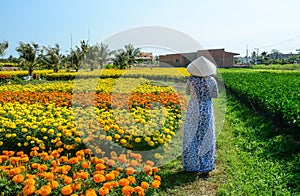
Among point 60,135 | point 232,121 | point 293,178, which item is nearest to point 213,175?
point 293,178

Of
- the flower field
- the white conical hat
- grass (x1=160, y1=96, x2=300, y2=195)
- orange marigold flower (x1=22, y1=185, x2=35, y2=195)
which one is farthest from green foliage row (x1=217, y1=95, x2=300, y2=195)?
orange marigold flower (x1=22, y1=185, x2=35, y2=195)

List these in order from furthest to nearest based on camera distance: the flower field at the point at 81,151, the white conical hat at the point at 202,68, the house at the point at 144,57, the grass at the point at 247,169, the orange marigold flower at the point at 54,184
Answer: the house at the point at 144,57 < the white conical hat at the point at 202,68 < the grass at the point at 247,169 < the flower field at the point at 81,151 < the orange marigold flower at the point at 54,184

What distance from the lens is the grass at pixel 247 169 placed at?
392 cm

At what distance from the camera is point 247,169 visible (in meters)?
4.61

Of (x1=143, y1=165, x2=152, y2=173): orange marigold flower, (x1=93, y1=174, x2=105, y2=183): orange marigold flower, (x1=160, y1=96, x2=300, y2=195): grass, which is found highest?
(x1=93, y1=174, x2=105, y2=183): orange marigold flower

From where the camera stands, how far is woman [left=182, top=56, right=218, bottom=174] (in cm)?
414

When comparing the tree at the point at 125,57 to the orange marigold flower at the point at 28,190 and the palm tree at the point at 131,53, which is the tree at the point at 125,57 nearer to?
the palm tree at the point at 131,53

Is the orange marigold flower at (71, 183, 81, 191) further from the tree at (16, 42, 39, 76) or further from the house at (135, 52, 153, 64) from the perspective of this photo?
the house at (135, 52, 153, 64)

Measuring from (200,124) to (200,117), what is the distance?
0.10 metres

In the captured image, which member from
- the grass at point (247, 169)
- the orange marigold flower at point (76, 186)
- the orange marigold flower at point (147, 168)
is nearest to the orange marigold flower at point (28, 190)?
the orange marigold flower at point (76, 186)

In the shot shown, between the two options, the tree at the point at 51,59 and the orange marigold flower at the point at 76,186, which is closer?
the orange marigold flower at the point at 76,186

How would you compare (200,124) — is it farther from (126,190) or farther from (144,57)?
(144,57)

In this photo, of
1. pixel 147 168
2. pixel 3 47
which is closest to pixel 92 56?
pixel 3 47

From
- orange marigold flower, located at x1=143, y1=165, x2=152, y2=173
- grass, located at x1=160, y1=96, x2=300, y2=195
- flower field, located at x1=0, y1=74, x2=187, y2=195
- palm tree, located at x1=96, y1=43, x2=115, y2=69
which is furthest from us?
palm tree, located at x1=96, y1=43, x2=115, y2=69
